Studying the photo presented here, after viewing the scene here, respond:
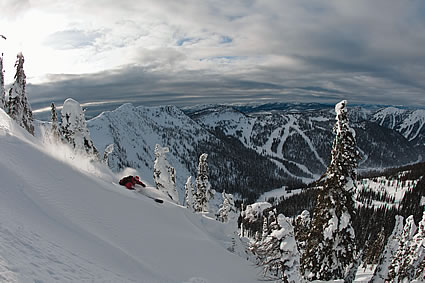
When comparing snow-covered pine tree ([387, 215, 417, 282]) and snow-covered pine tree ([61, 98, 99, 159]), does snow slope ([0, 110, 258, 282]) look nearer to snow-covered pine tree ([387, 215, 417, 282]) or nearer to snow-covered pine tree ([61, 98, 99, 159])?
snow-covered pine tree ([387, 215, 417, 282])

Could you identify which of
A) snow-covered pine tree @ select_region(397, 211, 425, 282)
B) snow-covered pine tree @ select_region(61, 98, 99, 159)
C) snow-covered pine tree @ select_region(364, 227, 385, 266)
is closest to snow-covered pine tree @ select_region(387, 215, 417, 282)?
snow-covered pine tree @ select_region(397, 211, 425, 282)

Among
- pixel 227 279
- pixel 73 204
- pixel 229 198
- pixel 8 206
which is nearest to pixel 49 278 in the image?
pixel 8 206

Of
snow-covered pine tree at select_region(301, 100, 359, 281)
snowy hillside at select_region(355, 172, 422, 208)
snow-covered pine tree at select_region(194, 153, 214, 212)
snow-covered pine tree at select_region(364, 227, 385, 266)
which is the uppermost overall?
snow-covered pine tree at select_region(301, 100, 359, 281)

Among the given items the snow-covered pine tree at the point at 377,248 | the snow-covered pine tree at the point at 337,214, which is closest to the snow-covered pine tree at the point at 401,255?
the snow-covered pine tree at the point at 337,214

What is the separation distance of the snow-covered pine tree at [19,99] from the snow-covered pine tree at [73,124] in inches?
139

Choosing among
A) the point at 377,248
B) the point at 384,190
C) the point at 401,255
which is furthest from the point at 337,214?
the point at 384,190

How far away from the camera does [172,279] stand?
31.8ft

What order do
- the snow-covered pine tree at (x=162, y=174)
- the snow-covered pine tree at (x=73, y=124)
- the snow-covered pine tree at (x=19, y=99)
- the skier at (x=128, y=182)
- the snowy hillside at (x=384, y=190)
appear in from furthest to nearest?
the snowy hillside at (x=384, y=190)
the snow-covered pine tree at (x=162, y=174)
the snow-covered pine tree at (x=73, y=124)
the snow-covered pine tree at (x=19, y=99)
the skier at (x=128, y=182)

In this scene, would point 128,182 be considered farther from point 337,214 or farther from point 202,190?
point 202,190

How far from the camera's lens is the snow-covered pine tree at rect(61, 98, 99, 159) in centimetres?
2626

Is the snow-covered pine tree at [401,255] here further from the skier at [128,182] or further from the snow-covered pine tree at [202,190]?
A: the snow-covered pine tree at [202,190]

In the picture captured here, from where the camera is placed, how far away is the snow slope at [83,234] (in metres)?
5.90

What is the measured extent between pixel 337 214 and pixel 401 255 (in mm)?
13943

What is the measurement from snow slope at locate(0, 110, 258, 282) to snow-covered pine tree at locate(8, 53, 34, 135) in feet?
51.5
